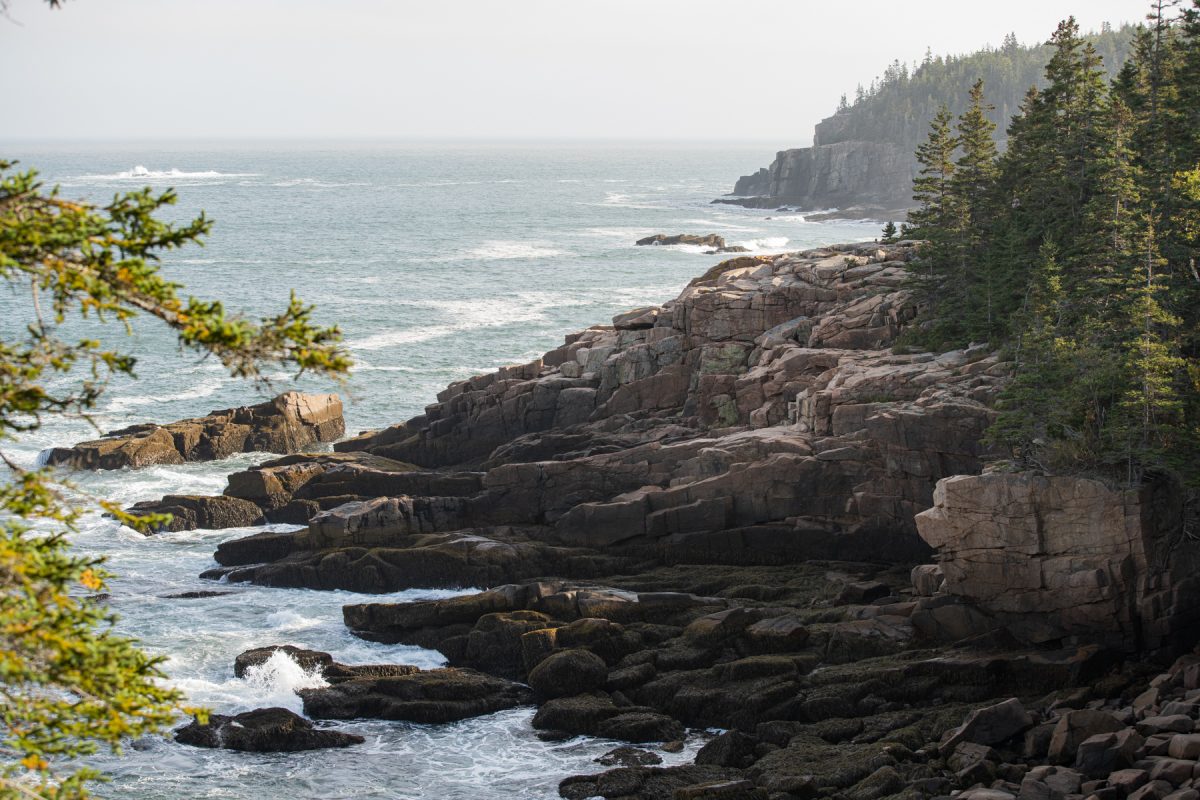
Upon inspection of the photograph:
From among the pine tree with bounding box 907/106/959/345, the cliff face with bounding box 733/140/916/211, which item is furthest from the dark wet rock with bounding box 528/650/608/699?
the cliff face with bounding box 733/140/916/211

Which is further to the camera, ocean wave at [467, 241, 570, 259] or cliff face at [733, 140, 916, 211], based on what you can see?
cliff face at [733, 140, 916, 211]

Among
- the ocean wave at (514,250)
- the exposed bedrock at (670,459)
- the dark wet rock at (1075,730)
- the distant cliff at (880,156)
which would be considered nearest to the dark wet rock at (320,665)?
the exposed bedrock at (670,459)

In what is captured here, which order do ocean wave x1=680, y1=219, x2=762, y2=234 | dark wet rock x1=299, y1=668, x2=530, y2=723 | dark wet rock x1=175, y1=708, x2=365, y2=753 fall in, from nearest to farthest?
1. dark wet rock x1=175, y1=708, x2=365, y2=753
2. dark wet rock x1=299, y1=668, x2=530, y2=723
3. ocean wave x1=680, y1=219, x2=762, y2=234

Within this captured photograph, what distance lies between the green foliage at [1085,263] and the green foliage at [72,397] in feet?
86.8

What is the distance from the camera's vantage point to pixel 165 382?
250 feet

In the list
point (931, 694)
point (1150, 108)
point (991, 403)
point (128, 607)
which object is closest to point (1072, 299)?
point (991, 403)

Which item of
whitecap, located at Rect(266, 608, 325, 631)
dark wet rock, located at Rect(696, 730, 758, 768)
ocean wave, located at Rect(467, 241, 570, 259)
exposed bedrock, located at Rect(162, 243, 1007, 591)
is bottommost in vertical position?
whitecap, located at Rect(266, 608, 325, 631)

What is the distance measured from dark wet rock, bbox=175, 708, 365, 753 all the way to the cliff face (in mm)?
149324

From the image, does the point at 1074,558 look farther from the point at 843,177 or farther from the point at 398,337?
the point at 843,177

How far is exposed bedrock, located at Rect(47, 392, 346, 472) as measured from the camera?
58.7 meters

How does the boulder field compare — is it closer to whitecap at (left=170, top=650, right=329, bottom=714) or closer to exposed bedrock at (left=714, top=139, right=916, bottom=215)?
whitecap at (left=170, top=650, right=329, bottom=714)

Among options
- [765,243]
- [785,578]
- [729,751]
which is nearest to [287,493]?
[785,578]

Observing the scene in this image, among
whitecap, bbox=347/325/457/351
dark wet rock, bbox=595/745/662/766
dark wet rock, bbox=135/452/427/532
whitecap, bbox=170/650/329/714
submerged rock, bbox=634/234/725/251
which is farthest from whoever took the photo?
submerged rock, bbox=634/234/725/251

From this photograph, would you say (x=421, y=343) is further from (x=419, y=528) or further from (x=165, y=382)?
(x=419, y=528)
